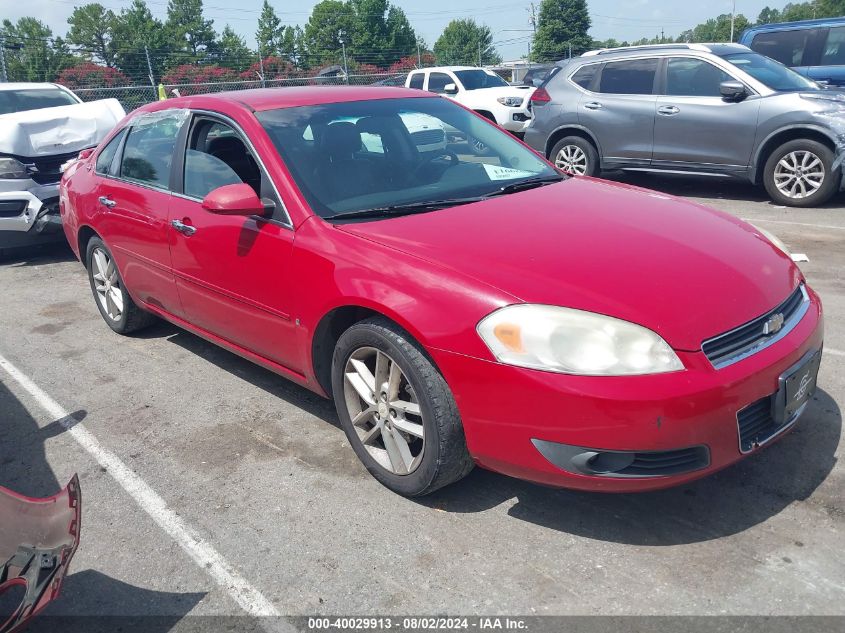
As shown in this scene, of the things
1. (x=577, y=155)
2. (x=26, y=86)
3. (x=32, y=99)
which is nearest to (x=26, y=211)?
(x=32, y=99)

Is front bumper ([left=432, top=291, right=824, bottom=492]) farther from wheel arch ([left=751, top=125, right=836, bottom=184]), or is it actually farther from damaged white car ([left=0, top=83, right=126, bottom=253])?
damaged white car ([left=0, top=83, right=126, bottom=253])

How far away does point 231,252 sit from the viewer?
3.82 m

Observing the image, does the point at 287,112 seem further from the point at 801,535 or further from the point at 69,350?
the point at 801,535

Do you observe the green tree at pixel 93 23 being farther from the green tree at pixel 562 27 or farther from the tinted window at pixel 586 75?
the tinted window at pixel 586 75

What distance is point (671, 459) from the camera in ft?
8.68

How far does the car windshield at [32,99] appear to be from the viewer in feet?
30.1

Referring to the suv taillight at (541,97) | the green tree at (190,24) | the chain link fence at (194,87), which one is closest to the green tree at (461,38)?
the green tree at (190,24)

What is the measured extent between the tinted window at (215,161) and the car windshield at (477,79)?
12323 millimetres

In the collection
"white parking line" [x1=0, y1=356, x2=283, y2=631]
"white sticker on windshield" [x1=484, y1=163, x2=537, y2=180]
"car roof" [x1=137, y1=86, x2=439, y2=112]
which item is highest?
"car roof" [x1=137, y1=86, x2=439, y2=112]

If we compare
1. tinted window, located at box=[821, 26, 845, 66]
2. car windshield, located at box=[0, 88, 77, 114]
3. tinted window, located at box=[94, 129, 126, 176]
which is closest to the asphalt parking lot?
tinted window, located at box=[94, 129, 126, 176]

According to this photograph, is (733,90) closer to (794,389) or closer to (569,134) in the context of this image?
(569,134)

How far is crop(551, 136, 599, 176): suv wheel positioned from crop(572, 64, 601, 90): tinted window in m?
0.70

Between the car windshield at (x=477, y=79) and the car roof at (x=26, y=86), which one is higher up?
the car roof at (x=26, y=86)

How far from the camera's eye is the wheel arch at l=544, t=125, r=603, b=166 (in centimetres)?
981
